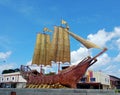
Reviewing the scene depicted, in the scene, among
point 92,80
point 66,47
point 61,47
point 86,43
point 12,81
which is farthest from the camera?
point 12,81

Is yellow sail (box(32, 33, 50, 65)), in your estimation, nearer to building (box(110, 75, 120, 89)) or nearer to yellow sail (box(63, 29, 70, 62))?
yellow sail (box(63, 29, 70, 62))

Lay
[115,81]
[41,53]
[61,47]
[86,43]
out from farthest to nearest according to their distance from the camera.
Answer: [115,81] → [41,53] → [61,47] → [86,43]

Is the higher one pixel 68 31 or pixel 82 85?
pixel 68 31

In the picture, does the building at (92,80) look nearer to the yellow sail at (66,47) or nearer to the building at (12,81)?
the building at (12,81)

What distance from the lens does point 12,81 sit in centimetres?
7850

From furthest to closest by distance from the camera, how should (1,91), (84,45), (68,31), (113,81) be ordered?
(113,81)
(68,31)
(84,45)
(1,91)

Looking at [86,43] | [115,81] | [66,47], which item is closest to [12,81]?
[115,81]

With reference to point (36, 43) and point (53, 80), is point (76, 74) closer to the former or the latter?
point (53, 80)

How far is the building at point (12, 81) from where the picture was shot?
75725 millimetres

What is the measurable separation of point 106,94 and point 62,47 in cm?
2205

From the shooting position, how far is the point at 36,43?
58.8 meters

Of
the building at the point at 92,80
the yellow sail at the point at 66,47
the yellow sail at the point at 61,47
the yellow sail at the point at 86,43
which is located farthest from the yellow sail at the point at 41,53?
the yellow sail at the point at 86,43

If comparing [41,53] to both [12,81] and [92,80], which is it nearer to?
[92,80]

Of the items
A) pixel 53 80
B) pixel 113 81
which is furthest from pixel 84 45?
pixel 113 81
